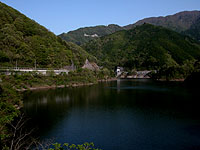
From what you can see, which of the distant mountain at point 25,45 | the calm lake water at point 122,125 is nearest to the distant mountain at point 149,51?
the distant mountain at point 25,45

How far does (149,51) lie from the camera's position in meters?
161

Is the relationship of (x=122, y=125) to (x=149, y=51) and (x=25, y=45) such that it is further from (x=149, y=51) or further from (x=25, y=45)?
(x=149, y=51)

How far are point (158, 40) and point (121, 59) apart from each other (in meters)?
34.6

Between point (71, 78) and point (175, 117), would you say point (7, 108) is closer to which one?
point (175, 117)

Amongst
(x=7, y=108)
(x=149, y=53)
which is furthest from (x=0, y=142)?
(x=149, y=53)

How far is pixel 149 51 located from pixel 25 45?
103668 mm

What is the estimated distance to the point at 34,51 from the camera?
3460 inches

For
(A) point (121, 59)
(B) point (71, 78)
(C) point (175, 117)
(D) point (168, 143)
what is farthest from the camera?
(A) point (121, 59)

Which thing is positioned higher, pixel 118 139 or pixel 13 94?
pixel 13 94

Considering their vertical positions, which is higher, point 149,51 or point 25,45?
point 149,51

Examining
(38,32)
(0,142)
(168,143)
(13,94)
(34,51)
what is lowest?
(168,143)

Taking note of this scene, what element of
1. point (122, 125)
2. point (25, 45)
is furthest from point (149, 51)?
point (122, 125)

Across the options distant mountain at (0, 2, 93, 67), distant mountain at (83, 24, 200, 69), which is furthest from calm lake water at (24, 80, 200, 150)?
distant mountain at (83, 24, 200, 69)

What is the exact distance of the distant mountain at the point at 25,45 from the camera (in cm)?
7831
